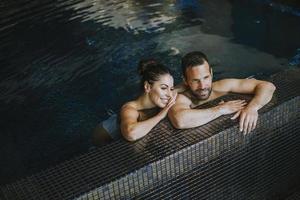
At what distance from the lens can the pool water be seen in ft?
20.7

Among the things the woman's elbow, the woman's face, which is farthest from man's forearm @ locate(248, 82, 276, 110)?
the woman's face

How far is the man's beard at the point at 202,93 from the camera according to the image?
4488 millimetres

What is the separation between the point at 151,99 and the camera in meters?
4.66

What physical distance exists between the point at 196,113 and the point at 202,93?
610 mm

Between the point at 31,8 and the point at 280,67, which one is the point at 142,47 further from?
the point at 31,8

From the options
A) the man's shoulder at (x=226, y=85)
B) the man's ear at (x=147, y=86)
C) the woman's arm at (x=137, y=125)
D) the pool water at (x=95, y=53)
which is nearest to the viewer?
the woman's arm at (x=137, y=125)

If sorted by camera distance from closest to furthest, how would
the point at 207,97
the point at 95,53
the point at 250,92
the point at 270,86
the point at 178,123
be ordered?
the point at 178,123
the point at 270,86
the point at 250,92
the point at 207,97
the point at 95,53

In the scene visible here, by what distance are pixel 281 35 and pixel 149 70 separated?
5365 mm

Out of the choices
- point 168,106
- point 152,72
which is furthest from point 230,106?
point 152,72

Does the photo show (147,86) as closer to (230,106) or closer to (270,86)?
(230,106)

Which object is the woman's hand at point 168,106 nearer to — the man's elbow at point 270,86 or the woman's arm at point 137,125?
the woman's arm at point 137,125

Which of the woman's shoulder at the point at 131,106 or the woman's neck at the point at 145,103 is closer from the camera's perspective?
the woman's shoulder at the point at 131,106

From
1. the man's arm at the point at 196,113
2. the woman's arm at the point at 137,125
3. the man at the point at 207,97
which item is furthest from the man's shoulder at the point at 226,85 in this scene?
the woman's arm at the point at 137,125

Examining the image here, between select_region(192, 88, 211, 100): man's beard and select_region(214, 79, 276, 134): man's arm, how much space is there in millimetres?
279
